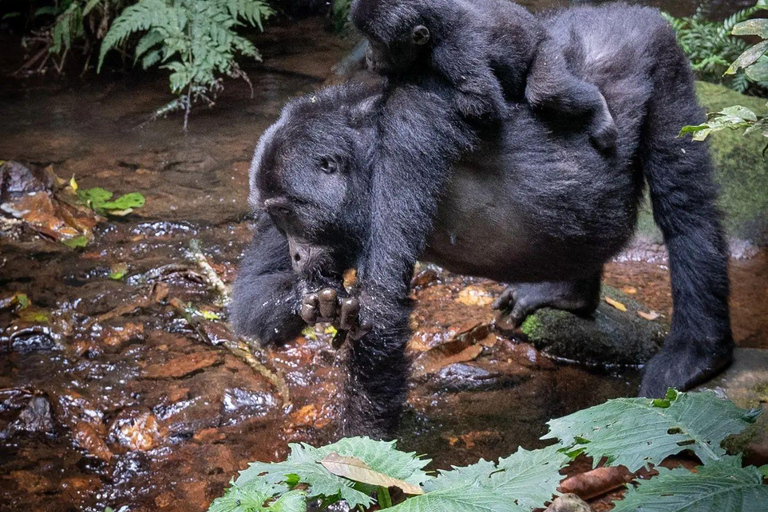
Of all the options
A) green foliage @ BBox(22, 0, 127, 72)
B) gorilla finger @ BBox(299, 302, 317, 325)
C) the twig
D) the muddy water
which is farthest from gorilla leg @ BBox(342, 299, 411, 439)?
green foliage @ BBox(22, 0, 127, 72)

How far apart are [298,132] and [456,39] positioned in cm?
96

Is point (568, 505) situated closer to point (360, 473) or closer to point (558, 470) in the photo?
point (558, 470)

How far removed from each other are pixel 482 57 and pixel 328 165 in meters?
0.97

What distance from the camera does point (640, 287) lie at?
6.05m

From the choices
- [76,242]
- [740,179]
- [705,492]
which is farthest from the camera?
[740,179]

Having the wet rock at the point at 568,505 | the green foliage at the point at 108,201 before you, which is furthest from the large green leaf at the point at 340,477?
the green foliage at the point at 108,201

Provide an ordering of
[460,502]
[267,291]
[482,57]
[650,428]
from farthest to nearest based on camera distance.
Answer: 1. [267,291]
2. [482,57]
3. [650,428]
4. [460,502]

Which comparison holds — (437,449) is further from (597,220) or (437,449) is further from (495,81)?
(495,81)

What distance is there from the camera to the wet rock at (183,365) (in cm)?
469

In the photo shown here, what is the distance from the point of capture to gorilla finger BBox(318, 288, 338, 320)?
142 inches

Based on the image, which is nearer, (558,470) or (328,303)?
(558,470)

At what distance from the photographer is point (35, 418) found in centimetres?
417

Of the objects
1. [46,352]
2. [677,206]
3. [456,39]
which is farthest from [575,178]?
[46,352]

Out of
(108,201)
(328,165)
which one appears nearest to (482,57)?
(328,165)
